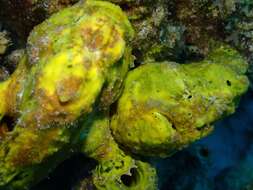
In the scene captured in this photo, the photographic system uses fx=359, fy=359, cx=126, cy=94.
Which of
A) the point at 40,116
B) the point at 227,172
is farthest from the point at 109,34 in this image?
the point at 227,172

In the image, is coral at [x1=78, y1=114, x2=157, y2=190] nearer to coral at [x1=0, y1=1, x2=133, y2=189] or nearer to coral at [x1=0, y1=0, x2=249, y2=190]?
coral at [x1=0, y1=0, x2=249, y2=190]

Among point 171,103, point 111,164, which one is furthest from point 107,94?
point 111,164

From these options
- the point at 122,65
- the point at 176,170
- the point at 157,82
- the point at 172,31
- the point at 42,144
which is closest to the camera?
the point at 42,144

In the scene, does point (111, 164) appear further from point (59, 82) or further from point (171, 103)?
point (59, 82)

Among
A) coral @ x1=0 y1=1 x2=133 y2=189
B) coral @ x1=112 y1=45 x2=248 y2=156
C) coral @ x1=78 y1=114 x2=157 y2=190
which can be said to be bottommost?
coral @ x1=78 y1=114 x2=157 y2=190

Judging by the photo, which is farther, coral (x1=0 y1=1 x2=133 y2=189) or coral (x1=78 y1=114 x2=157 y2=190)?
coral (x1=78 y1=114 x2=157 y2=190)

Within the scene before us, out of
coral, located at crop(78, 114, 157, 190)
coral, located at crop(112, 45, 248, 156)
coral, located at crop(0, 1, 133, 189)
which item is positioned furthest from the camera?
coral, located at crop(78, 114, 157, 190)

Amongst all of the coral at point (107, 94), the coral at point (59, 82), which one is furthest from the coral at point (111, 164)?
the coral at point (59, 82)

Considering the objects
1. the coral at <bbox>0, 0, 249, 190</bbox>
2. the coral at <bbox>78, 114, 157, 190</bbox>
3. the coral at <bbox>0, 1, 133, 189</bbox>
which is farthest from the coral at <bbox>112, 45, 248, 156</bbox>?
the coral at <bbox>0, 1, 133, 189</bbox>

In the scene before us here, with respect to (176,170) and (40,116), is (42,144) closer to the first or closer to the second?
(40,116)
